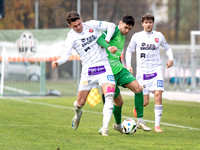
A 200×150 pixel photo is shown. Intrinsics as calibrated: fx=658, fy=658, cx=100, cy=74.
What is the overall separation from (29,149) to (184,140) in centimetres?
280

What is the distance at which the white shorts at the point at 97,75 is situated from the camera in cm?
1076

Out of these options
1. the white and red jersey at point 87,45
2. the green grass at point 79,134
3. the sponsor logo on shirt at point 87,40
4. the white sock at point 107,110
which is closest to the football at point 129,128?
the green grass at point 79,134

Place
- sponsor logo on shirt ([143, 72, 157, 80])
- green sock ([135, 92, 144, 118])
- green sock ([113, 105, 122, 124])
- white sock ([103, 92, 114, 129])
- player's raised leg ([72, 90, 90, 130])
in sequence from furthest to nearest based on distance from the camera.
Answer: sponsor logo on shirt ([143, 72, 157, 80]), green sock ([135, 92, 144, 118]), green sock ([113, 105, 122, 124]), player's raised leg ([72, 90, 90, 130]), white sock ([103, 92, 114, 129])

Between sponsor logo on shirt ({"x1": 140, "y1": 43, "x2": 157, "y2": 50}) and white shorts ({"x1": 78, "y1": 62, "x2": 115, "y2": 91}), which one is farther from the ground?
sponsor logo on shirt ({"x1": 140, "y1": 43, "x2": 157, "y2": 50})

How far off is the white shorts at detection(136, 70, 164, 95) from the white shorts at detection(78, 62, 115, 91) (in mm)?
1863

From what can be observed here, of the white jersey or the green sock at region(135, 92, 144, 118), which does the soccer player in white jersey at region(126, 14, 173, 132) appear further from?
A: the green sock at region(135, 92, 144, 118)

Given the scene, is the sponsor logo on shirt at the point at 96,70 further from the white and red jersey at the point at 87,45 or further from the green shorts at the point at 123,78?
the green shorts at the point at 123,78

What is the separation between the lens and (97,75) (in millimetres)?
10836

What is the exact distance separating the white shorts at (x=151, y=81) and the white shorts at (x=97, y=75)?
186 cm

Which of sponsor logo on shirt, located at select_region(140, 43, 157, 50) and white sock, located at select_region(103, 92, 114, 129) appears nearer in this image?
white sock, located at select_region(103, 92, 114, 129)

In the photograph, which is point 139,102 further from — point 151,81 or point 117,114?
point 151,81

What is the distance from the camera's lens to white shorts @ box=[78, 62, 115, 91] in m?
10.8

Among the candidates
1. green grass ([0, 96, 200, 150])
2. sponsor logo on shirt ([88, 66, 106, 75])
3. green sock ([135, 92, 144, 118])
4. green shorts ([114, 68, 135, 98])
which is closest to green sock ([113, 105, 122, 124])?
green grass ([0, 96, 200, 150])

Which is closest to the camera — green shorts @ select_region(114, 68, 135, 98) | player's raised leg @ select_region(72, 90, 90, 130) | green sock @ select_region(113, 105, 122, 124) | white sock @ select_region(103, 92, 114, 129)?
white sock @ select_region(103, 92, 114, 129)
